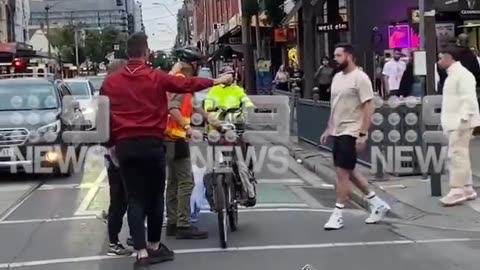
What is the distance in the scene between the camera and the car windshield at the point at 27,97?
52.3ft

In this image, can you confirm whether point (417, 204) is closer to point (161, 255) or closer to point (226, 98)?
point (226, 98)

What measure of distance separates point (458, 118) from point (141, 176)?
432 centimetres

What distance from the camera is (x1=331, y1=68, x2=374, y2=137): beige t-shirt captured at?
966 cm

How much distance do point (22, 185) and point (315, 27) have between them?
55.1 ft

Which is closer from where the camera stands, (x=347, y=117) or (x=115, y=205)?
(x=115, y=205)

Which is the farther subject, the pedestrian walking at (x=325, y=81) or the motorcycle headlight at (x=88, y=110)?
the pedestrian walking at (x=325, y=81)

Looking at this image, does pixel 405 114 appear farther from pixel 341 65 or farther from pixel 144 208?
pixel 144 208

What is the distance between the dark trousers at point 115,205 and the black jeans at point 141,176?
2.51 feet

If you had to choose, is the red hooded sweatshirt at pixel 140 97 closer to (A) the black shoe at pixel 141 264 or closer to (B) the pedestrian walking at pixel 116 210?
(B) the pedestrian walking at pixel 116 210

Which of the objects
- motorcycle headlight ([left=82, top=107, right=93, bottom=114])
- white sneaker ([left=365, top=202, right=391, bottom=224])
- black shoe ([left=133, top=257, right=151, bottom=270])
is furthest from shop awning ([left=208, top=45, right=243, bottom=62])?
black shoe ([left=133, top=257, right=151, bottom=270])

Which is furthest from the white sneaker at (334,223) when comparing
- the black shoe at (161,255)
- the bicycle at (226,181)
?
the black shoe at (161,255)

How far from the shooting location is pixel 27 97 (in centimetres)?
1625

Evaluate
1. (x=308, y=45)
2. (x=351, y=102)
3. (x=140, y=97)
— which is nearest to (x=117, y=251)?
(x=140, y=97)

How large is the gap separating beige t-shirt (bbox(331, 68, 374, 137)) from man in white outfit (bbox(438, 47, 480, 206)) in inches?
54.3
